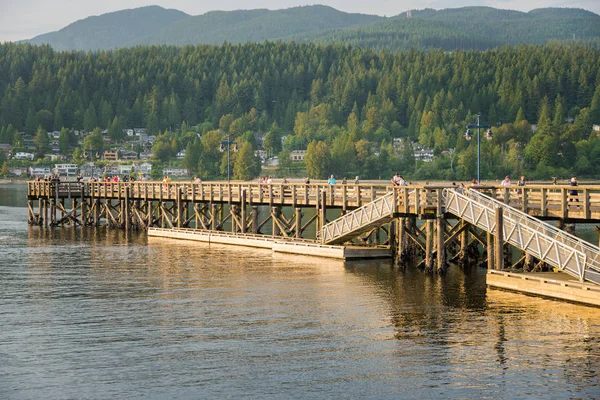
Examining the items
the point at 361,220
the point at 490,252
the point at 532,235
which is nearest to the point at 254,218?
the point at 361,220

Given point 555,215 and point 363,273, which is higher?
point 555,215

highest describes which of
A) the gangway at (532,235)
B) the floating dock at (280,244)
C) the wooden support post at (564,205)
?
the wooden support post at (564,205)

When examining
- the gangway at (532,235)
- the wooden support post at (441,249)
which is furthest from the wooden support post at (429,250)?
the gangway at (532,235)

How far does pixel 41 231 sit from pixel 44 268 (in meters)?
29.4

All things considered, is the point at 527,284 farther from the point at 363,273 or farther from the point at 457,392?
the point at 457,392

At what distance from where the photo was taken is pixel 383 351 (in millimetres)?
28938

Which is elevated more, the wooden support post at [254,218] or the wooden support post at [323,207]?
the wooden support post at [323,207]

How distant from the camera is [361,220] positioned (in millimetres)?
48719

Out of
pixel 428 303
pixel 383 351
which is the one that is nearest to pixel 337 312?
pixel 428 303

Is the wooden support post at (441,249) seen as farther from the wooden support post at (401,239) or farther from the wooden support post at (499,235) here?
the wooden support post at (499,235)

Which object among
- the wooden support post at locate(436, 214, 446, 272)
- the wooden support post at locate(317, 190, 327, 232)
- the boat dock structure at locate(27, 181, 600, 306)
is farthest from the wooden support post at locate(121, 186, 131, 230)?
the wooden support post at locate(436, 214, 446, 272)

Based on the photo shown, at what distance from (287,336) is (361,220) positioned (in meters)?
18.3

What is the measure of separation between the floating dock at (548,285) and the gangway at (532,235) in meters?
0.57

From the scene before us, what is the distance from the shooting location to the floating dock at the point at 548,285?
34.8 m
